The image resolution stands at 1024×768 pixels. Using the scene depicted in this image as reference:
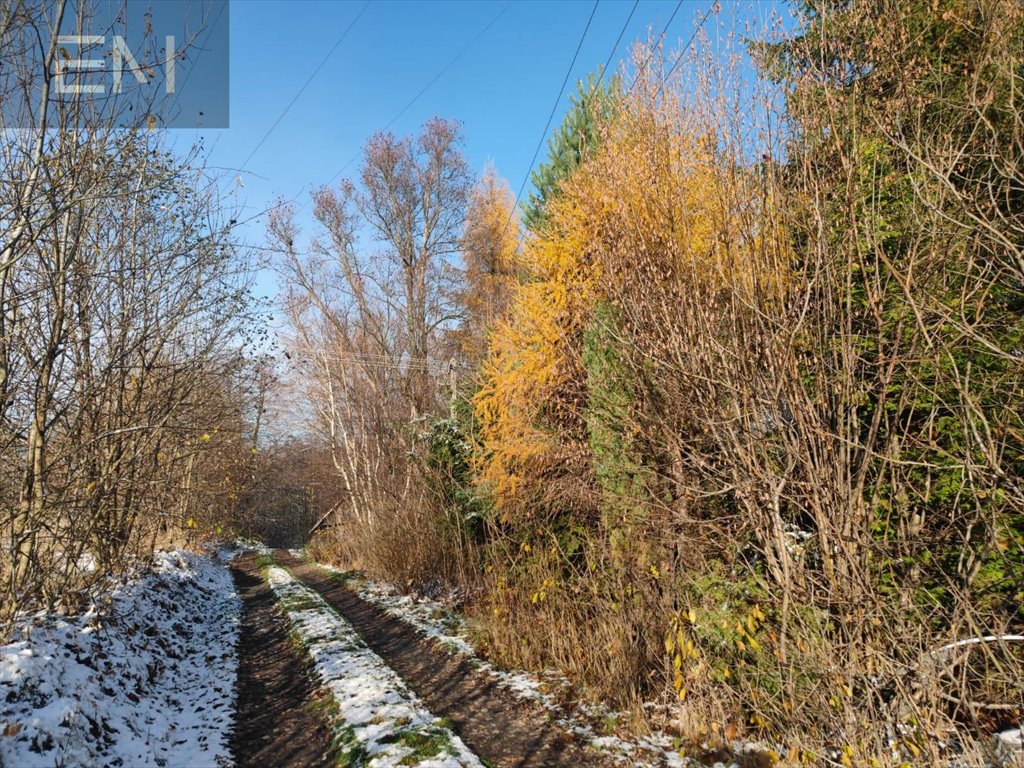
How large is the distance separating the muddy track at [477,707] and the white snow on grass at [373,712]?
0.25 metres

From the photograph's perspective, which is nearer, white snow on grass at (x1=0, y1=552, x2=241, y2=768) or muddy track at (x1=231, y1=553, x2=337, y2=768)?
white snow on grass at (x1=0, y1=552, x2=241, y2=768)

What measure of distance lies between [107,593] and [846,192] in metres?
8.48

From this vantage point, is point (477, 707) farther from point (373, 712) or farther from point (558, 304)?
point (558, 304)

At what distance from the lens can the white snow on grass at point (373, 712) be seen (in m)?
4.29

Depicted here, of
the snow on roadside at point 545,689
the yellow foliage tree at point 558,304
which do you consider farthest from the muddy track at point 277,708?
the yellow foliage tree at point 558,304

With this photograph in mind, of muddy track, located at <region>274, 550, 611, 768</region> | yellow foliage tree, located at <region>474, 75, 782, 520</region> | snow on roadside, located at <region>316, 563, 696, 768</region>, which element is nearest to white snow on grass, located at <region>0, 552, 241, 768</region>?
muddy track, located at <region>274, 550, 611, 768</region>

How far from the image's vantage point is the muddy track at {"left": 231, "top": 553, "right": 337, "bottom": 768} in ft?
15.5

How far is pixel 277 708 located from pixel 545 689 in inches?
109

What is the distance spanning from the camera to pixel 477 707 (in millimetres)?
5715

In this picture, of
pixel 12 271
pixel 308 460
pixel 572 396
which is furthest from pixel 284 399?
pixel 12 271

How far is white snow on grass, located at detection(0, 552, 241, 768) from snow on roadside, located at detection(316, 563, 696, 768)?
275cm

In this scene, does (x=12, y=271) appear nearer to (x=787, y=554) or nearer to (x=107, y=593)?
(x=107, y=593)

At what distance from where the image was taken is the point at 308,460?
35.9m

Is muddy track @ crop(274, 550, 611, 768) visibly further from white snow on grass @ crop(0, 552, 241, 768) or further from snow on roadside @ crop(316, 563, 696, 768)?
white snow on grass @ crop(0, 552, 241, 768)
